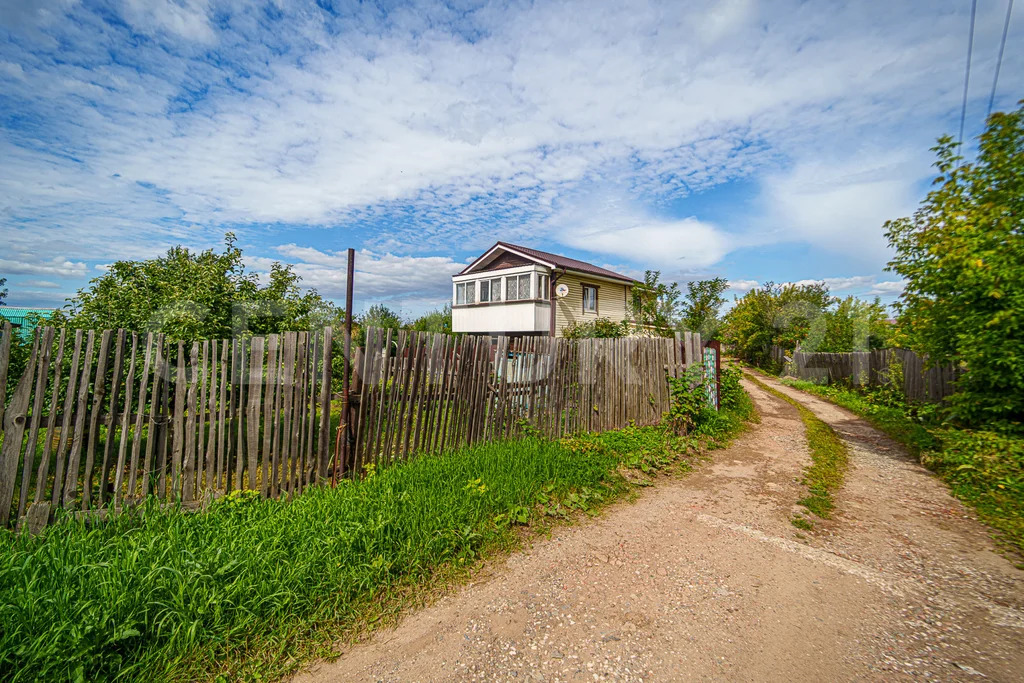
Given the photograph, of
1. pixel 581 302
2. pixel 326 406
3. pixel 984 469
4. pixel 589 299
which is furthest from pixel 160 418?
pixel 589 299

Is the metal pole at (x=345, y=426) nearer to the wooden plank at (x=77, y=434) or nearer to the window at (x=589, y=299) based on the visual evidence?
the wooden plank at (x=77, y=434)

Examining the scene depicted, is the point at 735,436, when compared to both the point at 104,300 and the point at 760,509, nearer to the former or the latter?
the point at 760,509

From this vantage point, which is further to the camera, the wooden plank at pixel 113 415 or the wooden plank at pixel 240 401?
the wooden plank at pixel 240 401

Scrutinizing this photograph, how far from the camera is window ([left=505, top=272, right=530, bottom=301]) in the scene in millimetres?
20594

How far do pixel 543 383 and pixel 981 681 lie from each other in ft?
17.0

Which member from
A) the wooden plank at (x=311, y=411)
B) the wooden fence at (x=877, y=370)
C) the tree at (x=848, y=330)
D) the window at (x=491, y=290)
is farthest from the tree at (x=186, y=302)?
the tree at (x=848, y=330)

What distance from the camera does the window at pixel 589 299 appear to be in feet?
73.0

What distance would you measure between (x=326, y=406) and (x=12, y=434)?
2432 millimetres

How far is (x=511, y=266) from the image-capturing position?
2231cm

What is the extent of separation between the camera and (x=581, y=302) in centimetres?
2197

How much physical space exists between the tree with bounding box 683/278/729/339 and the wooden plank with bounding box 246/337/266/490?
72.2 ft


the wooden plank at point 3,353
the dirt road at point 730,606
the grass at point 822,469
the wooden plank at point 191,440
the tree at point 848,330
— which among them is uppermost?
the tree at point 848,330

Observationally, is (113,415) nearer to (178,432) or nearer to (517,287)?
(178,432)

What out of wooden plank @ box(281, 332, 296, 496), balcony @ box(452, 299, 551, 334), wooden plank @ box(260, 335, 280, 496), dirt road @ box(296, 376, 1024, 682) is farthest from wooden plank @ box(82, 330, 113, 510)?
balcony @ box(452, 299, 551, 334)
